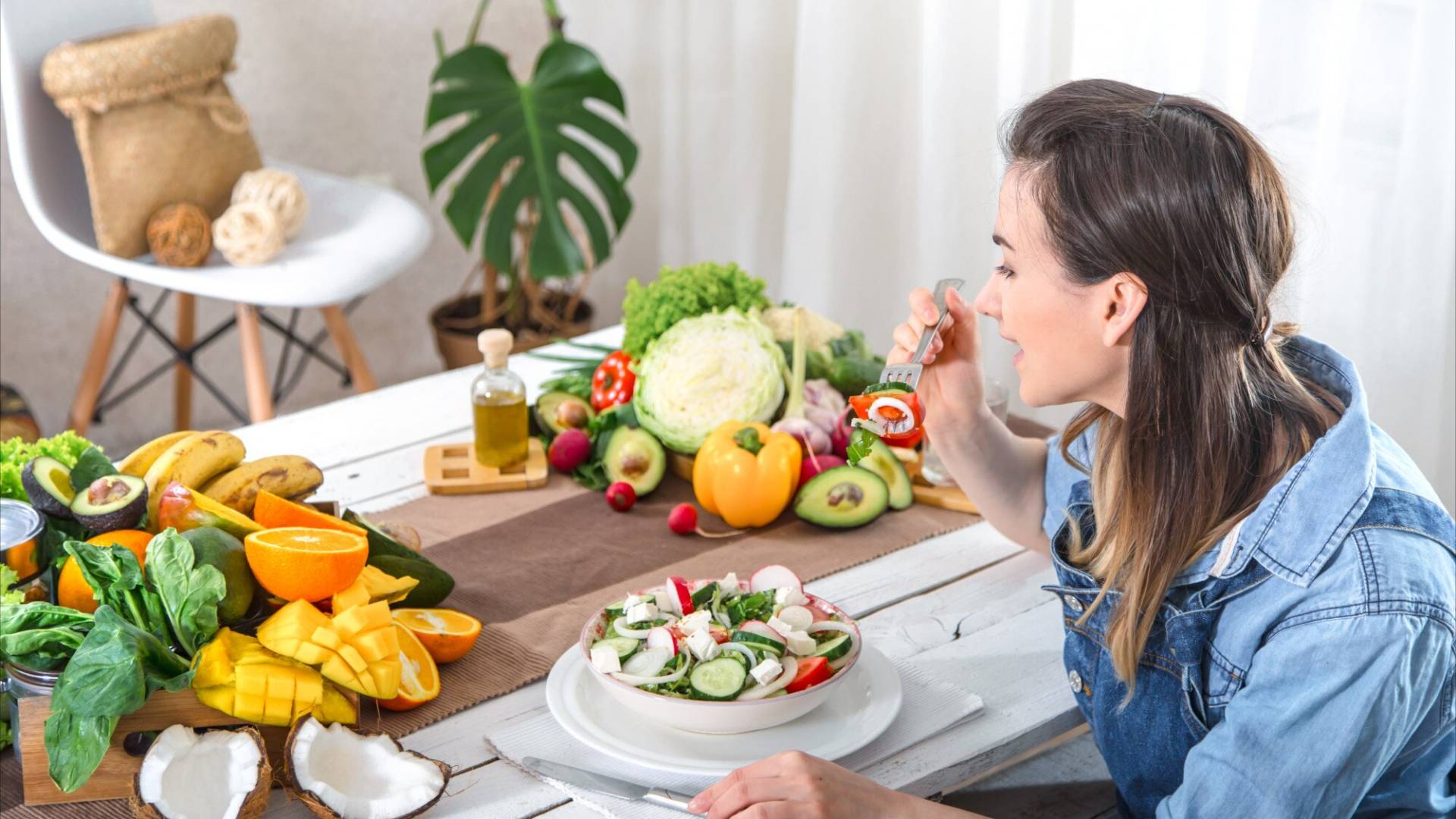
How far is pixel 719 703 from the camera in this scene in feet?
3.77

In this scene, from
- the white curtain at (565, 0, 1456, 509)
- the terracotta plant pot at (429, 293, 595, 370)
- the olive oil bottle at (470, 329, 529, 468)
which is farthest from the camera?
the terracotta plant pot at (429, 293, 595, 370)

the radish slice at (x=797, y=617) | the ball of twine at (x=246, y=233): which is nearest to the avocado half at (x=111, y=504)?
the radish slice at (x=797, y=617)

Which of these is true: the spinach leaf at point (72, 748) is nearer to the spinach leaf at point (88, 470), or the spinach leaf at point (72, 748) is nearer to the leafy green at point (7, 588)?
the leafy green at point (7, 588)

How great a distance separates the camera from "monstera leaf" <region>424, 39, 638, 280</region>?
3.06 metres

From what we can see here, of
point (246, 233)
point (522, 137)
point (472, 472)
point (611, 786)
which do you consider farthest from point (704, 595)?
point (522, 137)

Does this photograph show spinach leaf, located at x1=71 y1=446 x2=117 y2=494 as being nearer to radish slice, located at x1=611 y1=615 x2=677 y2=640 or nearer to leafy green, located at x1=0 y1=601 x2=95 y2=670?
leafy green, located at x1=0 y1=601 x2=95 y2=670

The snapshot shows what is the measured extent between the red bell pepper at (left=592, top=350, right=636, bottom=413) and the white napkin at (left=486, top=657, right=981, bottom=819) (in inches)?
26.3

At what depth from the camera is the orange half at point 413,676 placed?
1230 mm

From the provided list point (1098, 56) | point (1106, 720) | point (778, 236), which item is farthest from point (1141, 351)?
point (778, 236)

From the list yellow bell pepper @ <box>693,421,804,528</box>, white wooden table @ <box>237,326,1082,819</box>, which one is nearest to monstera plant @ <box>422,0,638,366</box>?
white wooden table @ <box>237,326,1082,819</box>

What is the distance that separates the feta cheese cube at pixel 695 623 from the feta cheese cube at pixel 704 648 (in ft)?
0.05

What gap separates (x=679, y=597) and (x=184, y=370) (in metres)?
2.28

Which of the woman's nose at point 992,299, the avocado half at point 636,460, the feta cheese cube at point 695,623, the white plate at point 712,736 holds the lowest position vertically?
the white plate at point 712,736

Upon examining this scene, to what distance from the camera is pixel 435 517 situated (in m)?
1.63
